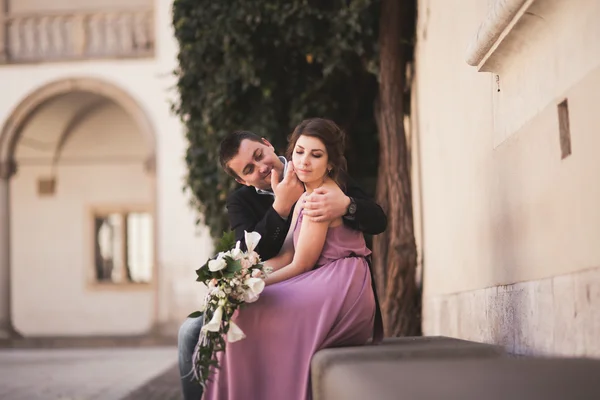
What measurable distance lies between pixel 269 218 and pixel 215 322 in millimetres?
665

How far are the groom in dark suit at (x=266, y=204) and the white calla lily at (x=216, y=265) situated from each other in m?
0.36

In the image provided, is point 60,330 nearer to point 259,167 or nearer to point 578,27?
point 259,167

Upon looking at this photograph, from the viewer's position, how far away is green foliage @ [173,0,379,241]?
22.5 feet

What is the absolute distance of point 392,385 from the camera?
2.08 m

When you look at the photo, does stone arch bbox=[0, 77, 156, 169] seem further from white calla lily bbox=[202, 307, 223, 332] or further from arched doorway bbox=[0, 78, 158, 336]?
white calla lily bbox=[202, 307, 223, 332]

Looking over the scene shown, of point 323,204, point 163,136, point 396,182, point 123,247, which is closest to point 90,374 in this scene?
point 396,182

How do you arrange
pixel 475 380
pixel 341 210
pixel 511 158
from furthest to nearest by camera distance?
pixel 511 158, pixel 341 210, pixel 475 380

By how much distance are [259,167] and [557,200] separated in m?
1.51

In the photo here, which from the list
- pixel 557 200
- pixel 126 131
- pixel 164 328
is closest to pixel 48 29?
pixel 126 131

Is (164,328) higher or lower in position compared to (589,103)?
lower

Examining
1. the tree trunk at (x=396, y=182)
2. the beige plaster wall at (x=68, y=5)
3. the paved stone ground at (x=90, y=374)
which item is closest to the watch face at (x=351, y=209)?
the tree trunk at (x=396, y=182)

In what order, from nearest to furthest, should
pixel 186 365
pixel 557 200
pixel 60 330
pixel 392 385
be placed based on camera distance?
1. pixel 392 385
2. pixel 557 200
3. pixel 186 365
4. pixel 60 330

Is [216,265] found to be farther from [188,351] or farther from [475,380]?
[475,380]

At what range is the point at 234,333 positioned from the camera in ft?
10.1
